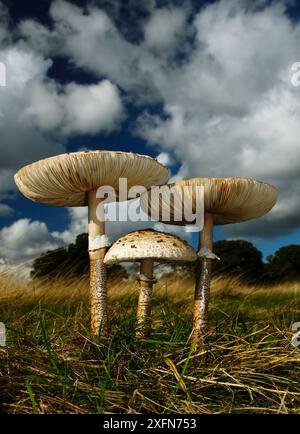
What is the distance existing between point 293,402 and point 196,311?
1510 millimetres

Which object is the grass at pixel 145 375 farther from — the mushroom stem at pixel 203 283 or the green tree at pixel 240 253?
the green tree at pixel 240 253

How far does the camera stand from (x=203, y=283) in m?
4.90

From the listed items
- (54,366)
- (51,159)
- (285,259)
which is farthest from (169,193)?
(285,259)

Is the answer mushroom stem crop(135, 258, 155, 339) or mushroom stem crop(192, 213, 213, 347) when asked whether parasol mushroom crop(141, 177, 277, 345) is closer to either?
mushroom stem crop(192, 213, 213, 347)

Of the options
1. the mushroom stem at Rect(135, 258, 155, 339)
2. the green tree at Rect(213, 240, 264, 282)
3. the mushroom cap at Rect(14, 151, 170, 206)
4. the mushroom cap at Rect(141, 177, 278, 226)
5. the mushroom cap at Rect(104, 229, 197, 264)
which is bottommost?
the mushroom stem at Rect(135, 258, 155, 339)

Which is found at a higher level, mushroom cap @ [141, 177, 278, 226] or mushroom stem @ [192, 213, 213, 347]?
mushroom cap @ [141, 177, 278, 226]

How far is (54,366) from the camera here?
3654 millimetres

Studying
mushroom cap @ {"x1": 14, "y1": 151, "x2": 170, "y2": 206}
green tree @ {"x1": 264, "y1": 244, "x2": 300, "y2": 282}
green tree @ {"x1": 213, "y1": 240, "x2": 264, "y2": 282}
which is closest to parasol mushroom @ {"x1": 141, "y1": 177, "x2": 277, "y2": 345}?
mushroom cap @ {"x1": 14, "y1": 151, "x2": 170, "y2": 206}

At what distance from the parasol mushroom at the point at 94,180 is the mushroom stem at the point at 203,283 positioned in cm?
81

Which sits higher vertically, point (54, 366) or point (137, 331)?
point (137, 331)

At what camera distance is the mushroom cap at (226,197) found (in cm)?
436

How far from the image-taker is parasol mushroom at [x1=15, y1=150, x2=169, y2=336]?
4334 mm

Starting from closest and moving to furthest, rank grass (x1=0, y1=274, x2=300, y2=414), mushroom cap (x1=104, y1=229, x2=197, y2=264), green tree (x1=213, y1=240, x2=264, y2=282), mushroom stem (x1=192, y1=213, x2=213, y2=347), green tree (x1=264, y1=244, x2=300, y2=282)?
grass (x1=0, y1=274, x2=300, y2=414) → mushroom cap (x1=104, y1=229, x2=197, y2=264) → mushroom stem (x1=192, y1=213, x2=213, y2=347) → green tree (x1=213, y1=240, x2=264, y2=282) → green tree (x1=264, y1=244, x2=300, y2=282)
